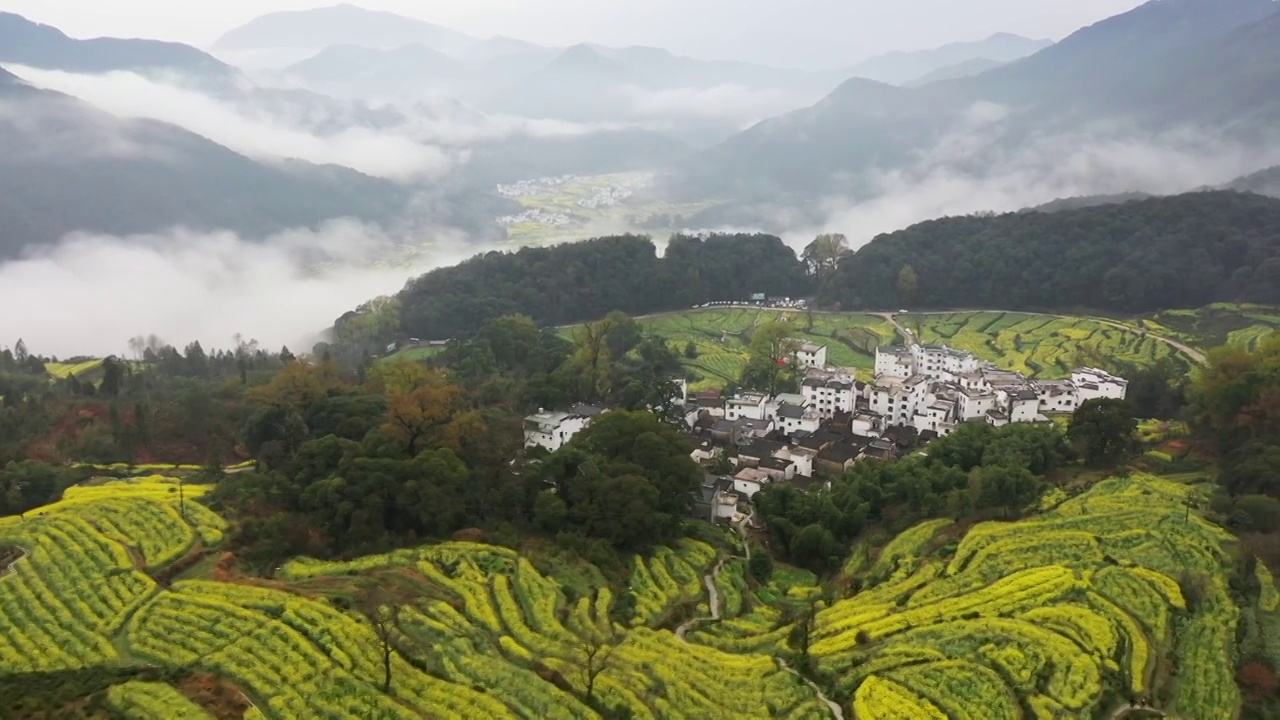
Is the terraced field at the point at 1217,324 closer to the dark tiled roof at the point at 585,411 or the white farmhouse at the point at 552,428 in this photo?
the dark tiled roof at the point at 585,411

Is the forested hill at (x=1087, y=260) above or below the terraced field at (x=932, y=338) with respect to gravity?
above

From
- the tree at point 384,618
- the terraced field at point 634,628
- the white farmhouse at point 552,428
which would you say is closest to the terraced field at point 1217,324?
the terraced field at point 634,628

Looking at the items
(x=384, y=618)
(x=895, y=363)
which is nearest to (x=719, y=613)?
(x=384, y=618)

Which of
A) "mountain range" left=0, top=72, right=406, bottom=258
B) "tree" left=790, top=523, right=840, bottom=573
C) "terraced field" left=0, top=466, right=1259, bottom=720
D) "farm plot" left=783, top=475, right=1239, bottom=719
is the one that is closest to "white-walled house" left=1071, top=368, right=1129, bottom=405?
"farm plot" left=783, top=475, right=1239, bottom=719

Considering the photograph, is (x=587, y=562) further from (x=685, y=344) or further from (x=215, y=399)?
(x=685, y=344)

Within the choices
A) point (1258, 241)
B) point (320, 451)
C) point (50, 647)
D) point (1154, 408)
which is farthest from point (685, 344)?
point (50, 647)
